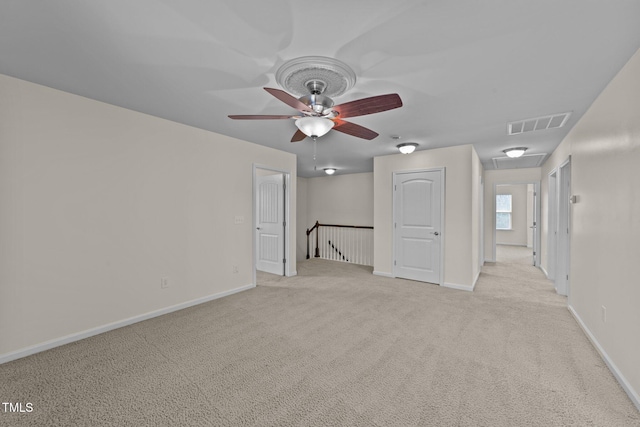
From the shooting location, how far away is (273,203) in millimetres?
5414

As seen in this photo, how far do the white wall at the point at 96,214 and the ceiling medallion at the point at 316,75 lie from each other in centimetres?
197

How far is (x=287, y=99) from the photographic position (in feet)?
6.48

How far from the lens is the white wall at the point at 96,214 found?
2.34 metres

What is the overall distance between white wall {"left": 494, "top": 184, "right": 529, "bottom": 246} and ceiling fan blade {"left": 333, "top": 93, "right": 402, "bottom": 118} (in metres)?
9.63

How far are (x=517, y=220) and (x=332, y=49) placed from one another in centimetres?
1067

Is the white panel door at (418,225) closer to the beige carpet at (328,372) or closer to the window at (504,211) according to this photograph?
the beige carpet at (328,372)

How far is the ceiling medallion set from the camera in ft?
6.38

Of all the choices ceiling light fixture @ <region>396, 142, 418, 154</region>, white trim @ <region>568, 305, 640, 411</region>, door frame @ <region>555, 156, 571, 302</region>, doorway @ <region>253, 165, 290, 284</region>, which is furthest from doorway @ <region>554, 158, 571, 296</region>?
doorway @ <region>253, 165, 290, 284</region>

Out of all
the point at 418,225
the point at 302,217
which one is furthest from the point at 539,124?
the point at 302,217

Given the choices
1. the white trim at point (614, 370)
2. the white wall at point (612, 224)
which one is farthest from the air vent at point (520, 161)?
the white trim at point (614, 370)

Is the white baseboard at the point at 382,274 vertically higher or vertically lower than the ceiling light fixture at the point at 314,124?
lower

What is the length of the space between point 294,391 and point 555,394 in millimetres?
1790

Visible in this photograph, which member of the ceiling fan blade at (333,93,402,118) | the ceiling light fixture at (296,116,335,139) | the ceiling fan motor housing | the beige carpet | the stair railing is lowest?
the beige carpet

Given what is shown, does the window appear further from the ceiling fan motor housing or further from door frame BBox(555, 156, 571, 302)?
the ceiling fan motor housing
